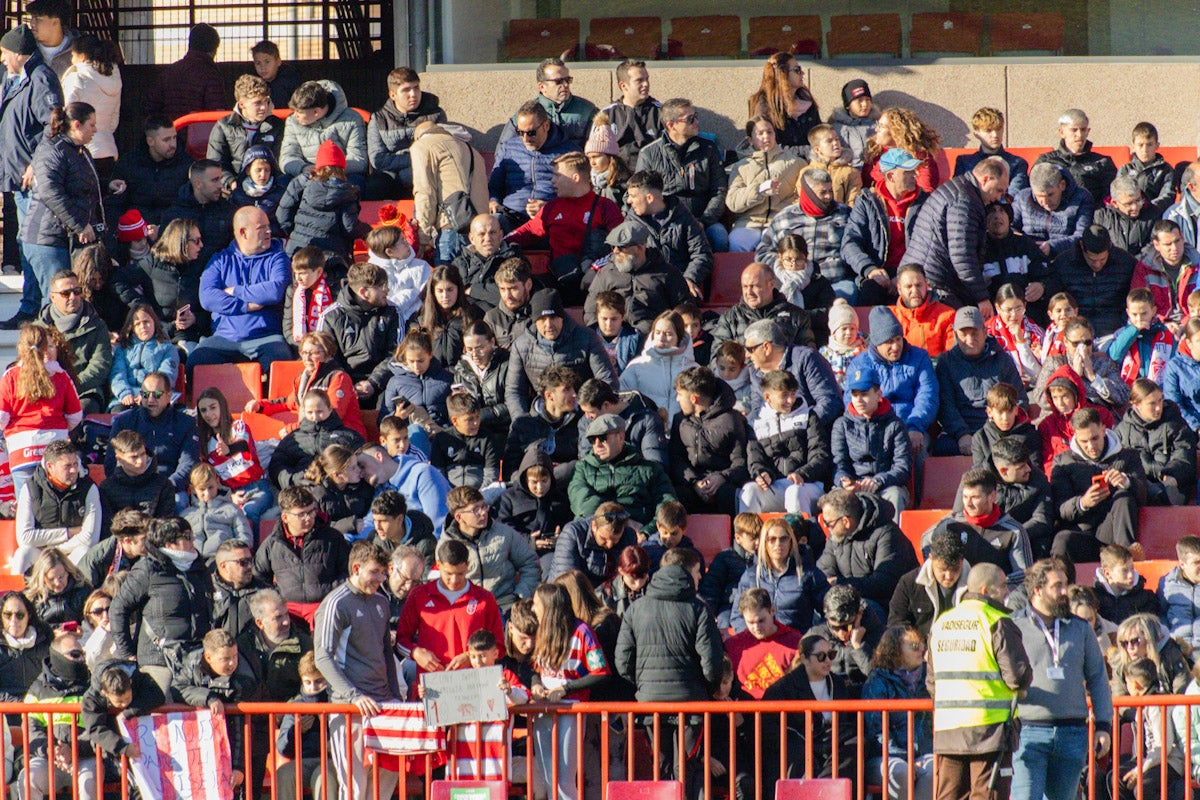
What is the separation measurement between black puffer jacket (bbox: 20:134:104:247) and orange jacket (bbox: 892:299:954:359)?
209 inches

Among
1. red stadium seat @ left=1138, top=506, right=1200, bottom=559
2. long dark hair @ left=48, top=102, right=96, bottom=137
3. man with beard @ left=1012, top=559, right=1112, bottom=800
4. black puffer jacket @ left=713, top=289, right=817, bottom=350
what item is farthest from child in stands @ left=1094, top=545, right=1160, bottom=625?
long dark hair @ left=48, top=102, right=96, bottom=137

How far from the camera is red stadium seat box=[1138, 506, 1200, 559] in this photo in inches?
426

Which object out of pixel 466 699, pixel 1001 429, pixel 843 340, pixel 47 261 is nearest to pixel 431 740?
pixel 466 699

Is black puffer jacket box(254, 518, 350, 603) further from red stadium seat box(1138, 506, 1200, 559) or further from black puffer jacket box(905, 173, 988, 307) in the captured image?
black puffer jacket box(905, 173, 988, 307)

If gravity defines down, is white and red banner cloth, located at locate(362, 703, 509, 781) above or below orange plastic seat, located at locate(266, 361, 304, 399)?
below

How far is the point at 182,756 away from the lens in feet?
27.3

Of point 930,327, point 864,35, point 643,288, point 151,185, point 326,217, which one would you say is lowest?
point 930,327

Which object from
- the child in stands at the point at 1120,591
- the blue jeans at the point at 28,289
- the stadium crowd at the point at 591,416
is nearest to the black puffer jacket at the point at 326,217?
the stadium crowd at the point at 591,416

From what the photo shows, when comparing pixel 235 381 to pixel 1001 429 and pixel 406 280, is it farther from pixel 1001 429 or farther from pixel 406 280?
pixel 1001 429

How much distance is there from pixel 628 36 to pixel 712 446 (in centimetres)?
655

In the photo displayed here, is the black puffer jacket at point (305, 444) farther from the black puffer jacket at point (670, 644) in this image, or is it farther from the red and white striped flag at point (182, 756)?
the red and white striped flag at point (182, 756)

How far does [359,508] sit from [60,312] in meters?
2.77

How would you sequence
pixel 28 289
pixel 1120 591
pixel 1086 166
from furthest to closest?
pixel 1086 166
pixel 28 289
pixel 1120 591

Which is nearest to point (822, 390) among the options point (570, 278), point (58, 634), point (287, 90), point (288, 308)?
point (570, 278)
